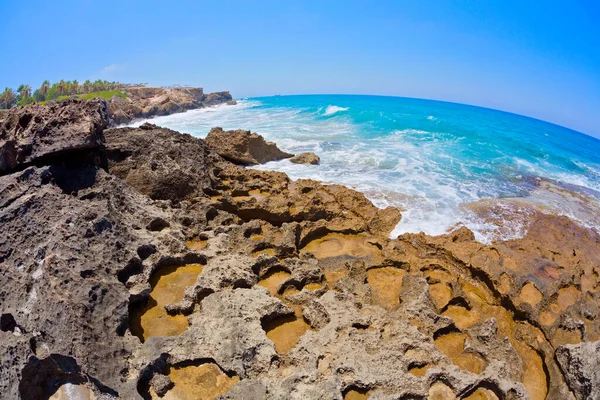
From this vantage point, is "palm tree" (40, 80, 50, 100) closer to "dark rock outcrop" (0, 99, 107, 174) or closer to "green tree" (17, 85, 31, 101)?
"green tree" (17, 85, 31, 101)

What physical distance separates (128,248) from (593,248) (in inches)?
502

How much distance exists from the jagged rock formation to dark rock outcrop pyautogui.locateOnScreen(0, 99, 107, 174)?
22527 millimetres

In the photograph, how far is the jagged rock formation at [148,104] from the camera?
36.5 metres

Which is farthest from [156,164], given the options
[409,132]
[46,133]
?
[409,132]

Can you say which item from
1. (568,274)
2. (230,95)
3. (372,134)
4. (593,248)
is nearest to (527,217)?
(593,248)

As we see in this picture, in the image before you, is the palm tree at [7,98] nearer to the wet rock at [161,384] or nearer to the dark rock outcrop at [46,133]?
the dark rock outcrop at [46,133]

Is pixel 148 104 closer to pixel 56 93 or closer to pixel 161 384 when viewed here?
pixel 56 93

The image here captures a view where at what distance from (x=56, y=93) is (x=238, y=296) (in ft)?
198

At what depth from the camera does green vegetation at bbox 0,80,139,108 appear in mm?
46312

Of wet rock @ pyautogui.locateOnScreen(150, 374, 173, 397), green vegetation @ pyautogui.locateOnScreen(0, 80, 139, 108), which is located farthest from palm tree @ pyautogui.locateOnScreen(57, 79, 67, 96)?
wet rock @ pyautogui.locateOnScreen(150, 374, 173, 397)

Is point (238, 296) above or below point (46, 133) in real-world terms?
below

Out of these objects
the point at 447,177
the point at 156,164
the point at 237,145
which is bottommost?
the point at 447,177

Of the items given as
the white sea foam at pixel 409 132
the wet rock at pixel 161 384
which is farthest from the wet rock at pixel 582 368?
the white sea foam at pixel 409 132

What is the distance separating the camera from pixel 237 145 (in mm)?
14664
